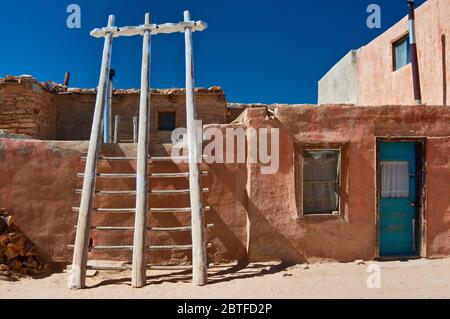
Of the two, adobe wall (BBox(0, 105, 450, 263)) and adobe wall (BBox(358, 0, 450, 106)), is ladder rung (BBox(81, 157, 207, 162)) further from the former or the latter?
adobe wall (BBox(358, 0, 450, 106))

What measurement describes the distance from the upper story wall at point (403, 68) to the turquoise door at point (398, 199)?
7.06ft

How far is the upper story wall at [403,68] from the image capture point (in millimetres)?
7484

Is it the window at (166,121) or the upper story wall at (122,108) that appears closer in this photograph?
the upper story wall at (122,108)

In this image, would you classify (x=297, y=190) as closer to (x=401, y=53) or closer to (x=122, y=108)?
(x=401, y=53)

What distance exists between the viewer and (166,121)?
1187 cm

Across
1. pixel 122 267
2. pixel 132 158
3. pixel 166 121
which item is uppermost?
Result: pixel 166 121

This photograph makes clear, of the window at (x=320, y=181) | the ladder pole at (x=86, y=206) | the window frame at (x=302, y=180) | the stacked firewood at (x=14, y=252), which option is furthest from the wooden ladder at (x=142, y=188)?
the window at (x=320, y=181)

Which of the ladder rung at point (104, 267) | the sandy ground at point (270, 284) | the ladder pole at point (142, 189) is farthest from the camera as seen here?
the ladder rung at point (104, 267)

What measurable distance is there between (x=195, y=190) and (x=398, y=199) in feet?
10.3

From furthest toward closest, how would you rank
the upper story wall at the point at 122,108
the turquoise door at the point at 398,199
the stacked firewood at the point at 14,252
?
the upper story wall at the point at 122,108
the turquoise door at the point at 398,199
the stacked firewood at the point at 14,252

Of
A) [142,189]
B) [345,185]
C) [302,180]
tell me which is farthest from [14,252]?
[345,185]

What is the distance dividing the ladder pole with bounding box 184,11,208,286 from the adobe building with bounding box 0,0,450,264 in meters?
0.53

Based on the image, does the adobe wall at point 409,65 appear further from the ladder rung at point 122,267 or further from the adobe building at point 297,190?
the ladder rung at point 122,267
